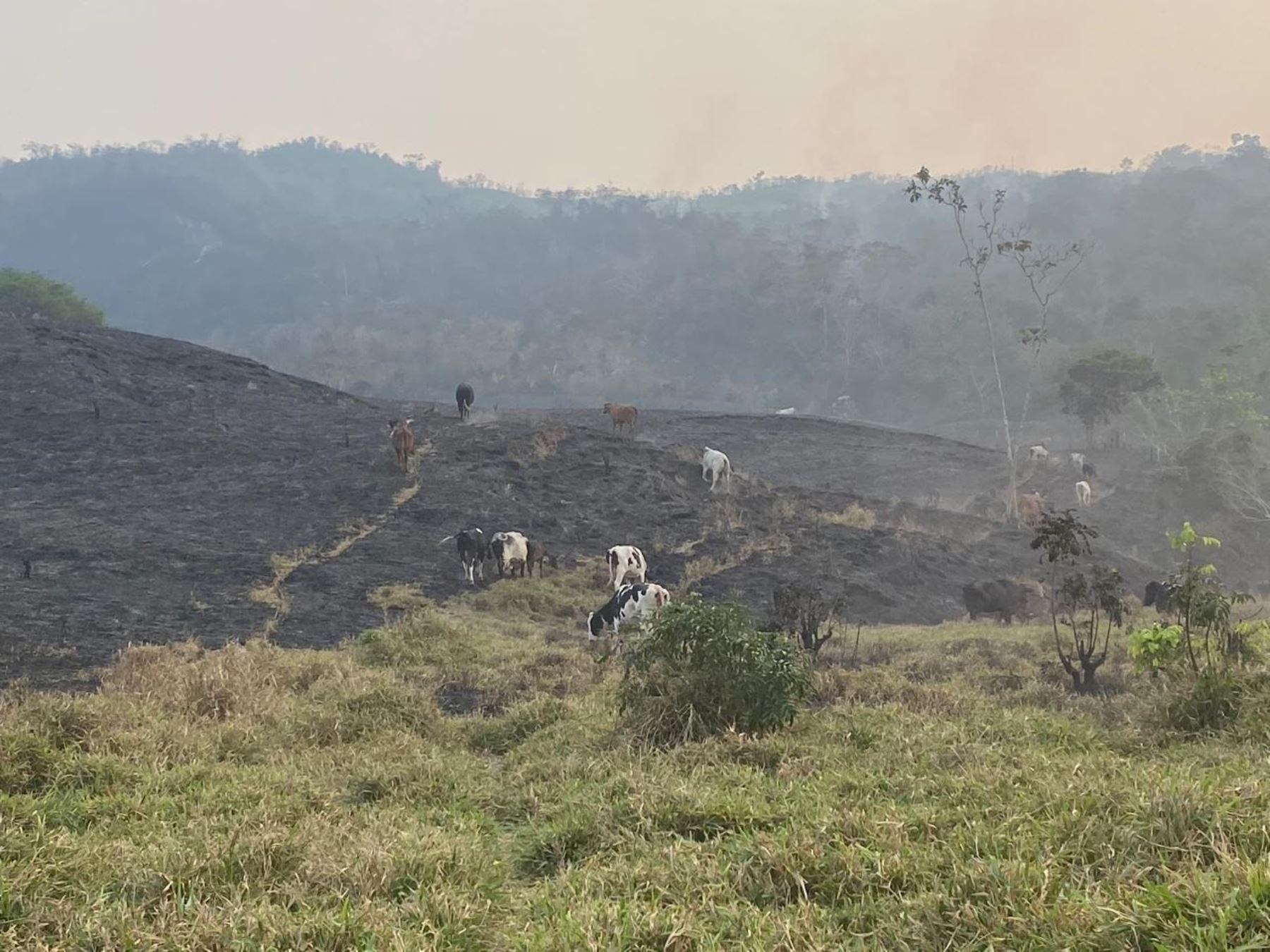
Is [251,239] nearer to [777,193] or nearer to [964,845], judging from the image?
[777,193]

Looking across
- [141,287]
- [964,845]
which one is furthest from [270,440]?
[141,287]

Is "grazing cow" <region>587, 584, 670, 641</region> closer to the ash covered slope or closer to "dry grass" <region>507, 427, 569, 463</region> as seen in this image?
the ash covered slope

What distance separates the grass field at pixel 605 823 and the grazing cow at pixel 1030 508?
20.8m

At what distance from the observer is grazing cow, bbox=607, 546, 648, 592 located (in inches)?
763

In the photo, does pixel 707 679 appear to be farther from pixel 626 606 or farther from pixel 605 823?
pixel 626 606

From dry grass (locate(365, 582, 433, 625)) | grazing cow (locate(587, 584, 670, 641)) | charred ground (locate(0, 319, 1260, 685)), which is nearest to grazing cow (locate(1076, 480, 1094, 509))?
charred ground (locate(0, 319, 1260, 685))

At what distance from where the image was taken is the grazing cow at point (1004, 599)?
2036 cm

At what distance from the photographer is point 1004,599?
20.5 m

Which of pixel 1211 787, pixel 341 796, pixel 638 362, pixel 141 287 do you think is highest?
pixel 141 287

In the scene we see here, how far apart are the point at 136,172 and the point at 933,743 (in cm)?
16469

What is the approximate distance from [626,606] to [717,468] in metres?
14.0

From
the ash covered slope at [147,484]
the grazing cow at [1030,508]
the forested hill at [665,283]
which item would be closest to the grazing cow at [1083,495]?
the grazing cow at [1030,508]

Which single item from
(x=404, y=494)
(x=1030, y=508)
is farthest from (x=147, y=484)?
(x=1030, y=508)

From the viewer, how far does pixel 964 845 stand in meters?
4.52
